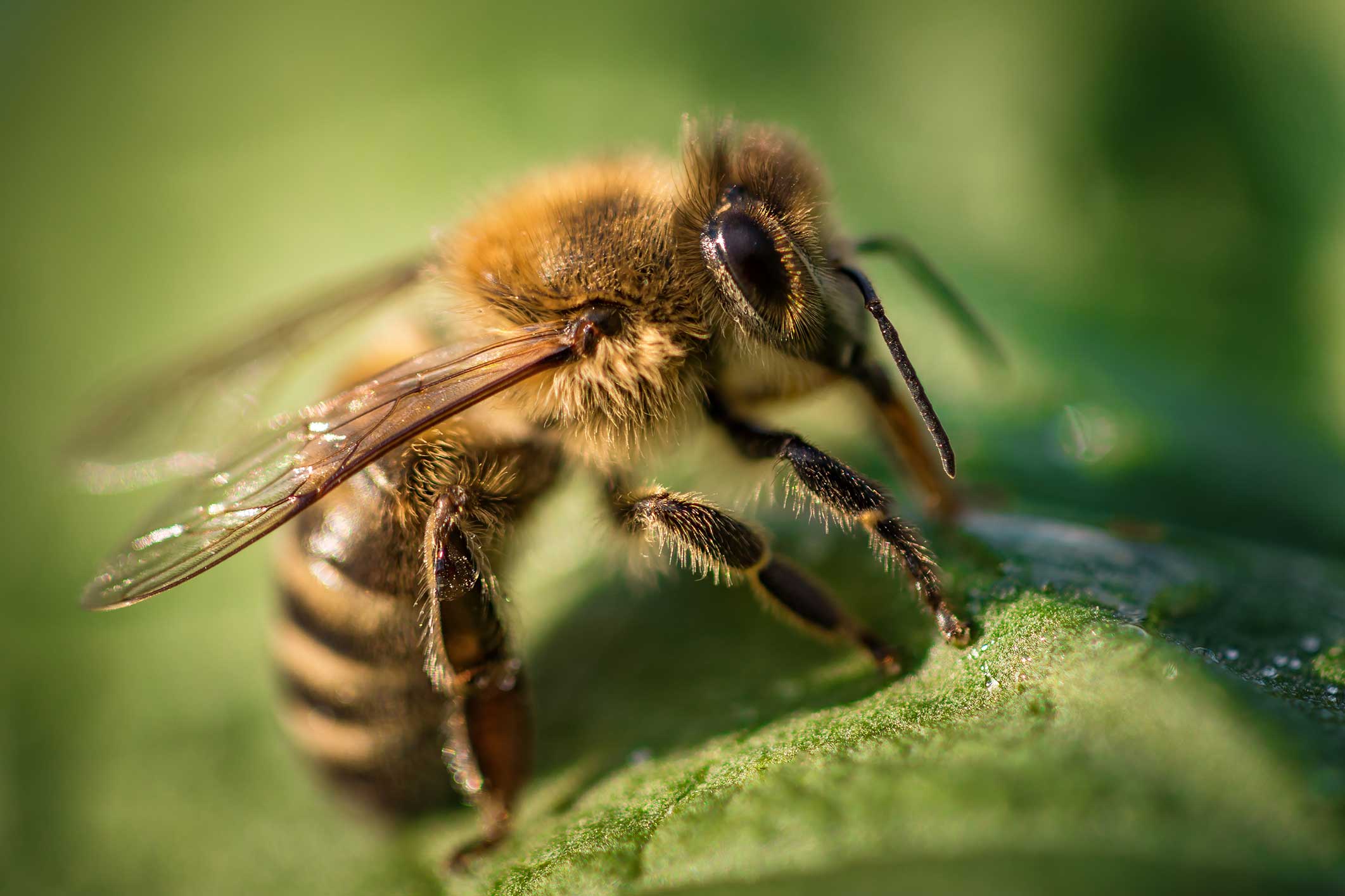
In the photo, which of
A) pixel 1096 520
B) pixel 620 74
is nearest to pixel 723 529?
pixel 1096 520

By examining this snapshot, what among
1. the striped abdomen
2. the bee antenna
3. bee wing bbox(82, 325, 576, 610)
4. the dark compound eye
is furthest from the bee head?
the striped abdomen

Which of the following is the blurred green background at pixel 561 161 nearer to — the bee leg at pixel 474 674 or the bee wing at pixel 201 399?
the bee leg at pixel 474 674

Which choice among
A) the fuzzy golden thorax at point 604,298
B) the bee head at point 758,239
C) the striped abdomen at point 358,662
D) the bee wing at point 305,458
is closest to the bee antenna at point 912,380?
the bee head at point 758,239

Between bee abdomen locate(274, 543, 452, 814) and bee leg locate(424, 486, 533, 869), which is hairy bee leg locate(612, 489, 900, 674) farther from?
bee abdomen locate(274, 543, 452, 814)

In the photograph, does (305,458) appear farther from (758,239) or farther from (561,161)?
(561,161)

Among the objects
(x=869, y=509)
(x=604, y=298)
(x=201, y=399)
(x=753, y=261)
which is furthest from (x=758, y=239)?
(x=201, y=399)

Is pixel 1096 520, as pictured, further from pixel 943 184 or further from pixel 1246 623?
pixel 943 184
